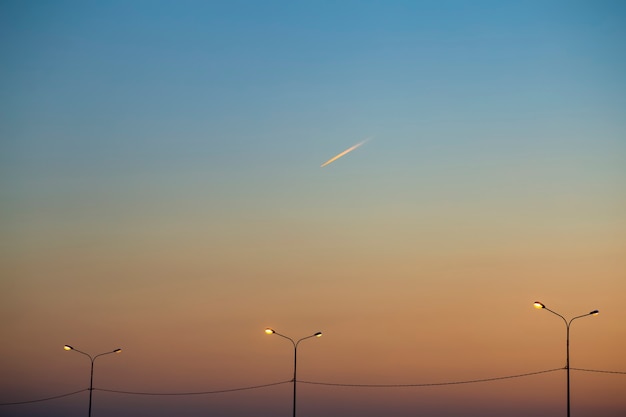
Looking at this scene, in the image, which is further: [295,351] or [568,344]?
[295,351]

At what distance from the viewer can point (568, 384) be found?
208 feet

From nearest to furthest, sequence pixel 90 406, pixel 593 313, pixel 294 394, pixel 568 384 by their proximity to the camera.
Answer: pixel 568 384 → pixel 593 313 → pixel 294 394 → pixel 90 406

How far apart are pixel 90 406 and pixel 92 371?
3.61m

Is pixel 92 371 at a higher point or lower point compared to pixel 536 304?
lower

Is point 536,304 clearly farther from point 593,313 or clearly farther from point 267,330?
point 267,330

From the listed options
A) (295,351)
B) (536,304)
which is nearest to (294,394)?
(295,351)

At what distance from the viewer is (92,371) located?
9269 centimetres

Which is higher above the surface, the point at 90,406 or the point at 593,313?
the point at 593,313

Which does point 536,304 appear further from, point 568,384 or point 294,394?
point 294,394

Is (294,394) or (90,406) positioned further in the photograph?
(90,406)

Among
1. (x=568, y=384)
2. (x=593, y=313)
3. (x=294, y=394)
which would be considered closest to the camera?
(x=568, y=384)

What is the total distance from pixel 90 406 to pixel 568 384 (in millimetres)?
44356

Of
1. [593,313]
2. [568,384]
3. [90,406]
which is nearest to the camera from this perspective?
[568,384]

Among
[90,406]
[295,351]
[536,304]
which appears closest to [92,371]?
[90,406]
